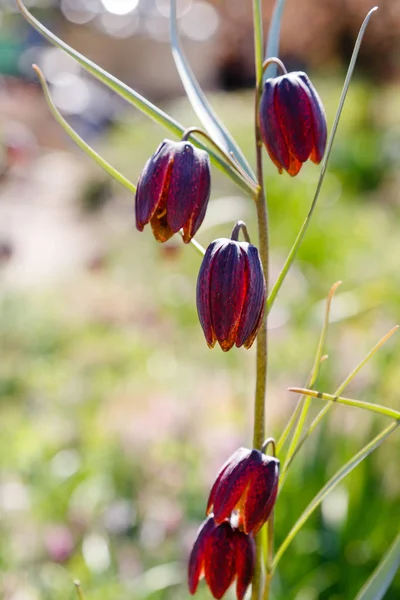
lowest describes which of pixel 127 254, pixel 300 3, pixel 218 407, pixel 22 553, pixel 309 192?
pixel 22 553

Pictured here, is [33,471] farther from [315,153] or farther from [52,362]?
[315,153]

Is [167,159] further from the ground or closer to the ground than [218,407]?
further from the ground

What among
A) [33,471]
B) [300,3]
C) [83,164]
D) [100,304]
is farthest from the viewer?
[300,3]

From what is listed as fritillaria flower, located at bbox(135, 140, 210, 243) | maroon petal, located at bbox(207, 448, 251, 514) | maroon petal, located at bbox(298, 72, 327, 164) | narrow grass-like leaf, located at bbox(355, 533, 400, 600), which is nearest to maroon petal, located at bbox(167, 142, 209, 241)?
fritillaria flower, located at bbox(135, 140, 210, 243)

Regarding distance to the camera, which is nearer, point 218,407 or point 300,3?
point 218,407

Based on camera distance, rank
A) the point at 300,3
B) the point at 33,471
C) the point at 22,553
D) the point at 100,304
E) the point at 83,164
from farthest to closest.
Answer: the point at 300,3 → the point at 83,164 → the point at 100,304 → the point at 33,471 → the point at 22,553

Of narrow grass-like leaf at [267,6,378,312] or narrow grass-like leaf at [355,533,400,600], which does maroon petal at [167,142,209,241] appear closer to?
narrow grass-like leaf at [267,6,378,312]

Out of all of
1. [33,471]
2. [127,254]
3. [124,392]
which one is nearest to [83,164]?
[127,254]

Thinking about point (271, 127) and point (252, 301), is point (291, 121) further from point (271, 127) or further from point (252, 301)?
point (252, 301)
